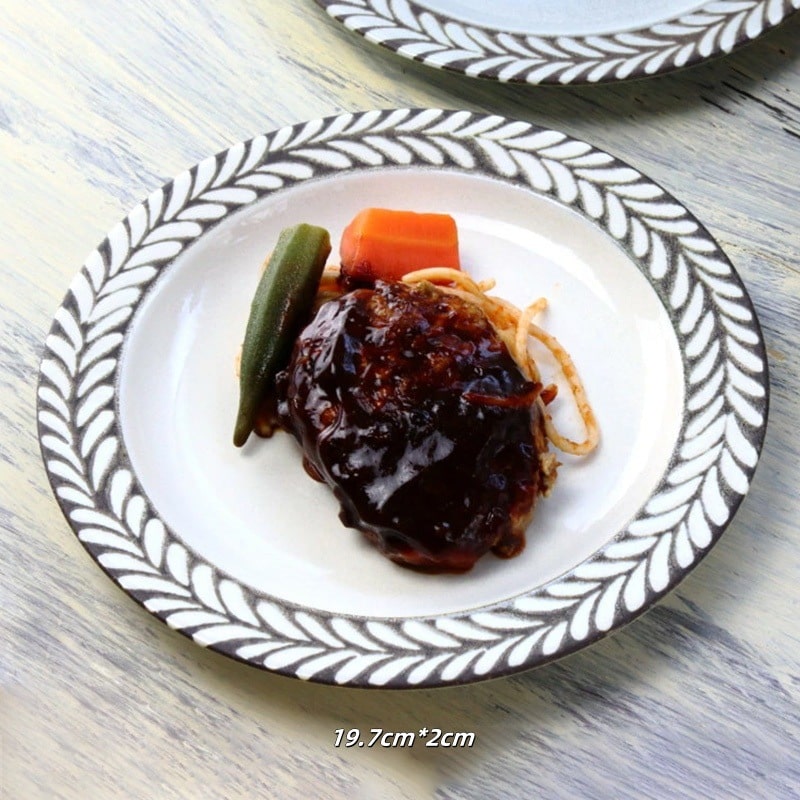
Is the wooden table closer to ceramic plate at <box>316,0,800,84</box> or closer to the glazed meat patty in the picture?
ceramic plate at <box>316,0,800,84</box>

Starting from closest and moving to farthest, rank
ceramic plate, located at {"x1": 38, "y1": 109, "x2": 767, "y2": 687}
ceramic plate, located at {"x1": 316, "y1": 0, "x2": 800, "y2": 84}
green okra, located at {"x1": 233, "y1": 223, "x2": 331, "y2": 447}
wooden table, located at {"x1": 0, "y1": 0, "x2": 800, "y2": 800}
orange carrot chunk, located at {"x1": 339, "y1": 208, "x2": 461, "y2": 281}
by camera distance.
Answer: ceramic plate, located at {"x1": 38, "y1": 109, "x2": 767, "y2": 687}, wooden table, located at {"x1": 0, "y1": 0, "x2": 800, "y2": 800}, green okra, located at {"x1": 233, "y1": 223, "x2": 331, "y2": 447}, orange carrot chunk, located at {"x1": 339, "y1": 208, "x2": 461, "y2": 281}, ceramic plate, located at {"x1": 316, "y1": 0, "x2": 800, "y2": 84}

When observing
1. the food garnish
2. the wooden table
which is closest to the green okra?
the food garnish

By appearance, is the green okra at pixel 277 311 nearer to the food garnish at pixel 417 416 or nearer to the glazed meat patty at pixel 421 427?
the food garnish at pixel 417 416

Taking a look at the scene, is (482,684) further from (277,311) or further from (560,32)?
(560,32)

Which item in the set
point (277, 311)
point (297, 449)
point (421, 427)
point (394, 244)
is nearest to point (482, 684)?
point (421, 427)

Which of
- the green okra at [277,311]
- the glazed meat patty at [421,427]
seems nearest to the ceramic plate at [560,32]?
the green okra at [277,311]

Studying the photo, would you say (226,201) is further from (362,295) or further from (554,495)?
(554,495)
